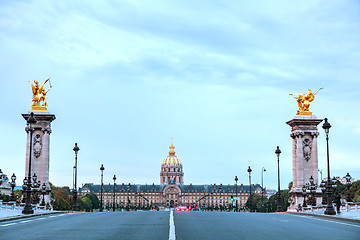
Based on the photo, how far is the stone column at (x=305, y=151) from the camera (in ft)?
227

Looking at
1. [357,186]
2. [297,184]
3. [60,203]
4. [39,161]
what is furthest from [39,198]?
[357,186]

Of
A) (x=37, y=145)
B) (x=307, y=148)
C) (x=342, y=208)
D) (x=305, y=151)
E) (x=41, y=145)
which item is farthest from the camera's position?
(x=307, y=148)

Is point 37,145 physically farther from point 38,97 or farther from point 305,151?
point 305,151

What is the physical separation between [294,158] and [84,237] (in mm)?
55481

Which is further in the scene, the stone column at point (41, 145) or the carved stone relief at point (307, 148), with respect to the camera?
the carved stone relief at point (307, 148)

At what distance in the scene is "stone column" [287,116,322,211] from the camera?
69.2 m

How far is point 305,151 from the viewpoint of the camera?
69.6 meters

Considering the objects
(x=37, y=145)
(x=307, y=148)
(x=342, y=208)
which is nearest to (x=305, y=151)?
(x=307, y=148)

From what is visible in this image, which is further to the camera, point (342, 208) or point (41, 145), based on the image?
point (41, 145)

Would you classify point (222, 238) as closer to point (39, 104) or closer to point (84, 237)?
point (84, 237)

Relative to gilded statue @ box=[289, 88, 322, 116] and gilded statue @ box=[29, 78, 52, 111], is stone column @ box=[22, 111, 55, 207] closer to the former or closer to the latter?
gilded statue @ box=[29, 78, 52, 111]

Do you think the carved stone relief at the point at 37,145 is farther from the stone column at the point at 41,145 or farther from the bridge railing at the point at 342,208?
the bridge railing at the point at 342,208

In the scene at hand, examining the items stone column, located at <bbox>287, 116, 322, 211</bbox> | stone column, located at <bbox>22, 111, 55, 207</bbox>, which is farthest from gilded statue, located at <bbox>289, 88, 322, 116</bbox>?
stone column, located at <bbox>22, 111, 55, 207</bbox>

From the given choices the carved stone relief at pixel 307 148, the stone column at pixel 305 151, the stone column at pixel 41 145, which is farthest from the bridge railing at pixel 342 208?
the stone column at pixel 41 145
